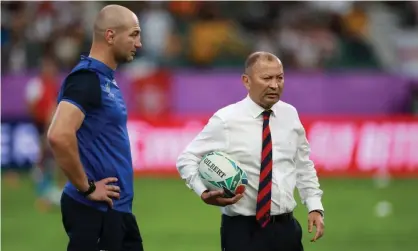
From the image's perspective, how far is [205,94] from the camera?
858 inches

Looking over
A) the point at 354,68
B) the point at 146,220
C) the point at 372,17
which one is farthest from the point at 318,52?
the point at 146,220

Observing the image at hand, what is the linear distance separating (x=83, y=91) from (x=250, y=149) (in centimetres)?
134

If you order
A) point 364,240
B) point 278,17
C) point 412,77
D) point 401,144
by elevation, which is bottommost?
point 364,240

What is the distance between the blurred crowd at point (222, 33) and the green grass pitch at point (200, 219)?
3.77 metres

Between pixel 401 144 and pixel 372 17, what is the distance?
5901 millimetres

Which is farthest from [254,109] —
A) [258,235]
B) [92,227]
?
[92,227]

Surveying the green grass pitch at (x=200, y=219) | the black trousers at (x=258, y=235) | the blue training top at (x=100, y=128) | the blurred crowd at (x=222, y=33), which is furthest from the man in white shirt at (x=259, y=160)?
the blurred crowd at (x=222, y=33)

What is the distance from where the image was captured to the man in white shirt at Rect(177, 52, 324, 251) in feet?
24.7

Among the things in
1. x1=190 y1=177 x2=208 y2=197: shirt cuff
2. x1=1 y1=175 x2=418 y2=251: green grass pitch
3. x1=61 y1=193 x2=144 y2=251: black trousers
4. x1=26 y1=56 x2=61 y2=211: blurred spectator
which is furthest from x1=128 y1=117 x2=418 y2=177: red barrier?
x1=61 y1=193 x2=144 y2=251: black trousers

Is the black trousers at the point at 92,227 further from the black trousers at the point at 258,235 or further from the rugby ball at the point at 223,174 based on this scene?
the black trousers at the point at 258,235

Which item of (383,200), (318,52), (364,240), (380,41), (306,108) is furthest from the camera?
(380,41)

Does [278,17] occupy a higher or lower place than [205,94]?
higher

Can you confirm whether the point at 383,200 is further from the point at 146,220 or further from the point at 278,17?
the point at 278,17

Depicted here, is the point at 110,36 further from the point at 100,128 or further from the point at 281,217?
the point at 281,217
